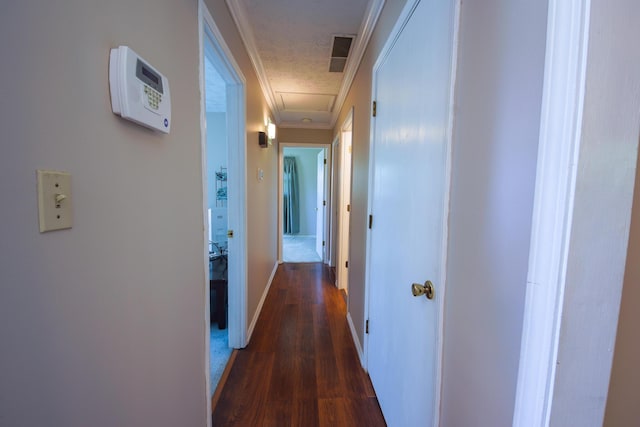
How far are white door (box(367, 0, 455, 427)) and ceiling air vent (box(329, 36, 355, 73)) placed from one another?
65 cm

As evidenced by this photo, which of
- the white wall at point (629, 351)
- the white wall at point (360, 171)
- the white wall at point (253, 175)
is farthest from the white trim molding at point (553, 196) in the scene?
the white wall at point (253, 175)

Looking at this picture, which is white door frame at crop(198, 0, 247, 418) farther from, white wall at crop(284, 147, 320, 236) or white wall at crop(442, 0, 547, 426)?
white wall at crop(284, 147, 320, 236)

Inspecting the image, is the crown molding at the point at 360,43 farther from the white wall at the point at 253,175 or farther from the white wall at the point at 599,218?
the white wall at the point at 599,218

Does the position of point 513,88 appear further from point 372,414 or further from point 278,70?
point 278,70

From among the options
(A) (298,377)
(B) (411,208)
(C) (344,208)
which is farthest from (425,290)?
(C) (344,208)

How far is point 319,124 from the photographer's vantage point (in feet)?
14.1

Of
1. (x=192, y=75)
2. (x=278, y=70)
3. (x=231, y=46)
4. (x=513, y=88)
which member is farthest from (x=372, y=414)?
(x=278, y=70)

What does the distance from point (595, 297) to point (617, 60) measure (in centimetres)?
38

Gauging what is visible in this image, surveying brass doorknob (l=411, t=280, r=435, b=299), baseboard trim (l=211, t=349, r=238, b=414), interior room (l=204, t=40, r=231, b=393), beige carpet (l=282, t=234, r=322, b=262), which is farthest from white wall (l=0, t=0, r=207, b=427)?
beige carpet (l=282, t=234, r=322, b=262)

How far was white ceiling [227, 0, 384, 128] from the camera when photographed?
165cm

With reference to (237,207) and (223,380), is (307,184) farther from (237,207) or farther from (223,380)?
(223,380)

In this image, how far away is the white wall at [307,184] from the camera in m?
7.16

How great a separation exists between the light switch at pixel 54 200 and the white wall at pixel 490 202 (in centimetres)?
93

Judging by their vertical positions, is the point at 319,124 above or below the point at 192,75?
above
